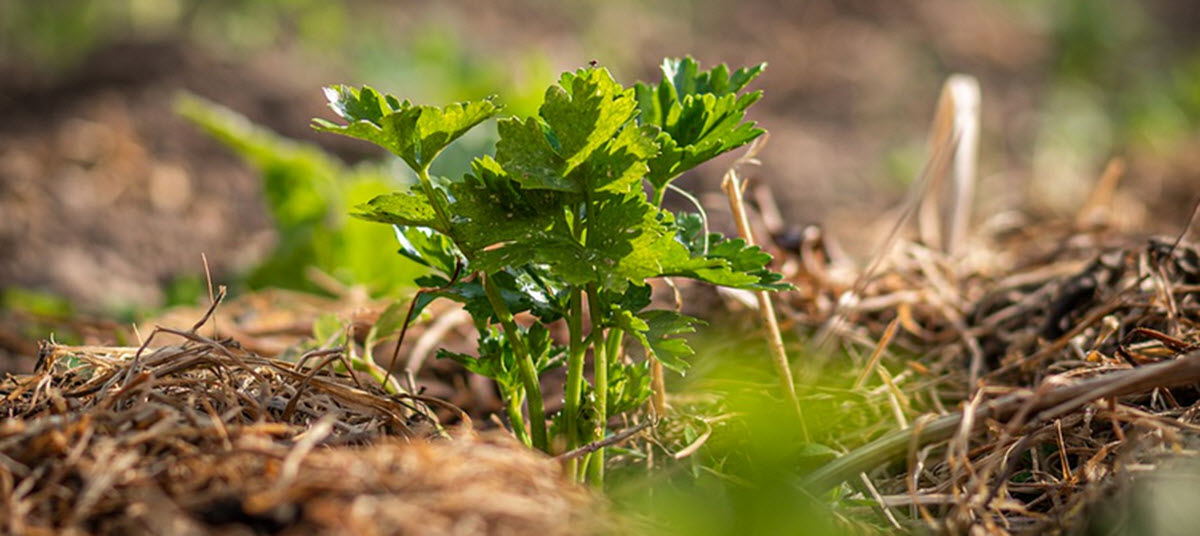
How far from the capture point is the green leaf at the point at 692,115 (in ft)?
3.81

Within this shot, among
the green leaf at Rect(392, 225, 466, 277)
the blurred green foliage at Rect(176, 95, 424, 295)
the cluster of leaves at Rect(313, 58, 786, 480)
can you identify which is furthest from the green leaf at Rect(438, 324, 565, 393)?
the blurred green foliage at Rect(176, 95, 424, 295)

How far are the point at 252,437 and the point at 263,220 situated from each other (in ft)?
Result: 11.1

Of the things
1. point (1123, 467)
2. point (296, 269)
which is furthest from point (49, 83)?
point (1123, 467)

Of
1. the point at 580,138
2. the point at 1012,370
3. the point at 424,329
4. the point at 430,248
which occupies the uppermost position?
the point at 580,138

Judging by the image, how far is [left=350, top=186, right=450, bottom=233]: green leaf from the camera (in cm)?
112

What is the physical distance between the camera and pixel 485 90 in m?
4.00

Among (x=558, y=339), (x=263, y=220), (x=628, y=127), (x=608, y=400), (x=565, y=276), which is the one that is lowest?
(x=263, y=220)

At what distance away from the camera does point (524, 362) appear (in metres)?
1.23

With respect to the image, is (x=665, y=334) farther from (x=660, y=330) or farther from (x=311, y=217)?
(x=311, y=217)

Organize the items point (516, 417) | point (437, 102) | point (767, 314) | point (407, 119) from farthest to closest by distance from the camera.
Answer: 1. point (437, 102)
2. point (767, 314)
3. point (516, 417)
4. point (407, 119)

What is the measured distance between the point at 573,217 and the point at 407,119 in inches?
8.9

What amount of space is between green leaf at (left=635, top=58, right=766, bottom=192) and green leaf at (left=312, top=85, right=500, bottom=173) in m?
0.22

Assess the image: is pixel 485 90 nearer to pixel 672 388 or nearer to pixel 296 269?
pixel 296 269

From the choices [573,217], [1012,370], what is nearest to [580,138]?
[573,217]
